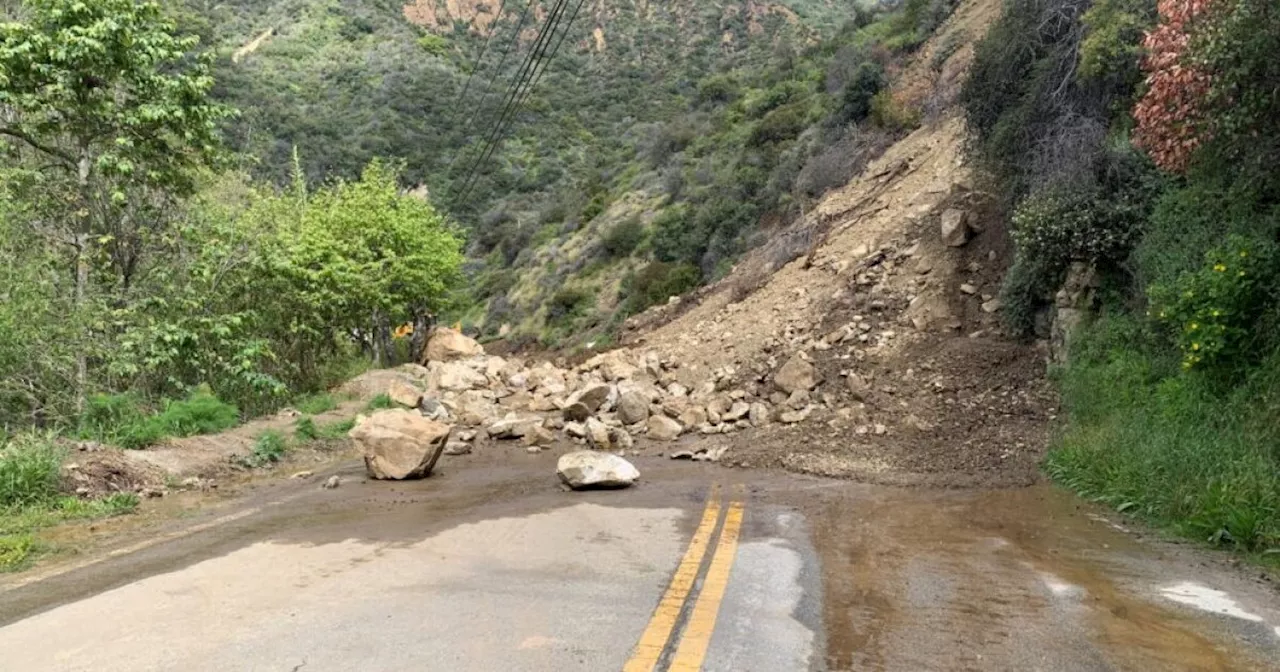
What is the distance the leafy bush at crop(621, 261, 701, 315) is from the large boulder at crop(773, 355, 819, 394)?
14.1 metres

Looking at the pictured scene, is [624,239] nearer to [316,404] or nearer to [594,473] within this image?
[316,404]

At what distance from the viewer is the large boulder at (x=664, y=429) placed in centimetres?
1208

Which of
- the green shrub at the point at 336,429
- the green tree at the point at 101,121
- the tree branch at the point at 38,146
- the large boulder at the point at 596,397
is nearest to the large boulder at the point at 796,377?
the large boulder at the point at 596,397

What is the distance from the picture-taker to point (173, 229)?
1280 centimetres

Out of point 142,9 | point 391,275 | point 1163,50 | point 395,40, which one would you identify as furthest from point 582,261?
point 395,40

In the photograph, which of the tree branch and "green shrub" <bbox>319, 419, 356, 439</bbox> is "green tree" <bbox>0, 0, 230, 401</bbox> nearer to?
the tree branch

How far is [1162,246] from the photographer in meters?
9.66

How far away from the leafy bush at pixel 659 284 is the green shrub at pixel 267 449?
1699 centimetres

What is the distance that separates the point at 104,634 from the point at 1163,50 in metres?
9.69

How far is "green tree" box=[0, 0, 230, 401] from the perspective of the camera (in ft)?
35.3

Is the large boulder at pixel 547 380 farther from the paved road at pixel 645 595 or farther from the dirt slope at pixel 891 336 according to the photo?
the paved road at pixel 645 595

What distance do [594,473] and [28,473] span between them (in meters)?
5.08

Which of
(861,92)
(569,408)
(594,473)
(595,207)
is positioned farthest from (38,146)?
(595,207)

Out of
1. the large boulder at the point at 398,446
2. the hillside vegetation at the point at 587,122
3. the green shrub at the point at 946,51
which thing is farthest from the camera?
the hillside vegetation at the point at 587,122
